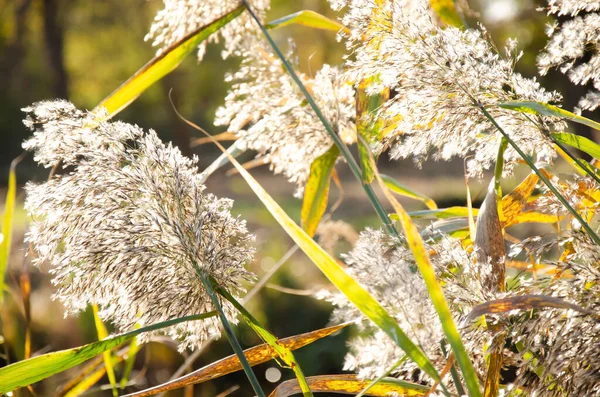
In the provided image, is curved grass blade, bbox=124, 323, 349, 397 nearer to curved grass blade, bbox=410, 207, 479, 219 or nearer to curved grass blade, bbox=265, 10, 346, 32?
curved grass blade, bbox=410, 207, 479, 219

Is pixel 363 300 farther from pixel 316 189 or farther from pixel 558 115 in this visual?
pixel 316 189

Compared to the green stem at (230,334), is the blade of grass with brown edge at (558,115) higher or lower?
higher

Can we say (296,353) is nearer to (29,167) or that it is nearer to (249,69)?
(249,69)

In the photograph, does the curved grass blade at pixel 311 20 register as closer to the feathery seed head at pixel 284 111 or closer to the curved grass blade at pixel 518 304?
the feathery seed head at pixel 284 111

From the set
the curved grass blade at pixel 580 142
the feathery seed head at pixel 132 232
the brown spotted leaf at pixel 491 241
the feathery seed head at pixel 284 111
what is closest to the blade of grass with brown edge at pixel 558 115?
the curved grass blade at pixel 580 142

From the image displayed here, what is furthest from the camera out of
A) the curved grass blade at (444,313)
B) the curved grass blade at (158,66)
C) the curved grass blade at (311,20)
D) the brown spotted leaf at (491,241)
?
the curved grass blade at (311,20)

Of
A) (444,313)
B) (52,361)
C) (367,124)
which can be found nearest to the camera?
(444,313)

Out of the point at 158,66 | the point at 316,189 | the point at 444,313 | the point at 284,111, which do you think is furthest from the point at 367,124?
the point at 444,313
